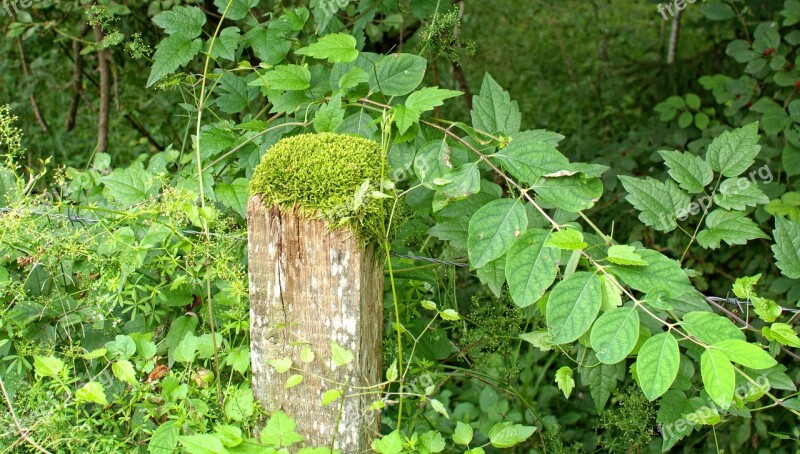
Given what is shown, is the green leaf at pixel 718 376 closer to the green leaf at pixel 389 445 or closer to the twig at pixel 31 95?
the green leaf at pixel 389 445

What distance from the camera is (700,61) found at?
5.07 meters

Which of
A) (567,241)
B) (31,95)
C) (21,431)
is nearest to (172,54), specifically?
(21,431)

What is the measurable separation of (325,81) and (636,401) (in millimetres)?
1356

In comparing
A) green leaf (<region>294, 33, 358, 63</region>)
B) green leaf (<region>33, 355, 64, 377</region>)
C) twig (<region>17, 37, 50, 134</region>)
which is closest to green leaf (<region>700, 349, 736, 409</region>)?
green leaf (<region>294, 33, 358, 63</region>)

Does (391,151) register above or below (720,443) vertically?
above

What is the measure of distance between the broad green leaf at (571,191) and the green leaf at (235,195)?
95 cm

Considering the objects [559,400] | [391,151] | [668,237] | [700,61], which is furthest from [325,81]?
[700,61]

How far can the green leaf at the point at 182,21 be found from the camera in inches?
96.6

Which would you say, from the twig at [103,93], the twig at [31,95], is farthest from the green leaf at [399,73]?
the twig at [31,95]

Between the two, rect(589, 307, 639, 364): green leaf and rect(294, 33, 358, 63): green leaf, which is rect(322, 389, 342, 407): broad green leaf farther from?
rect(294, 33, 358, 63): green leaf

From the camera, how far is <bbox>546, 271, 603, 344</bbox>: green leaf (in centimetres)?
165

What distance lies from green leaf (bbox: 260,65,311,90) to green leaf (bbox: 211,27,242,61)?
263 mm

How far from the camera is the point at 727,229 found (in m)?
2.08

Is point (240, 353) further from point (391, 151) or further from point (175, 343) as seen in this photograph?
point (391, 151)
